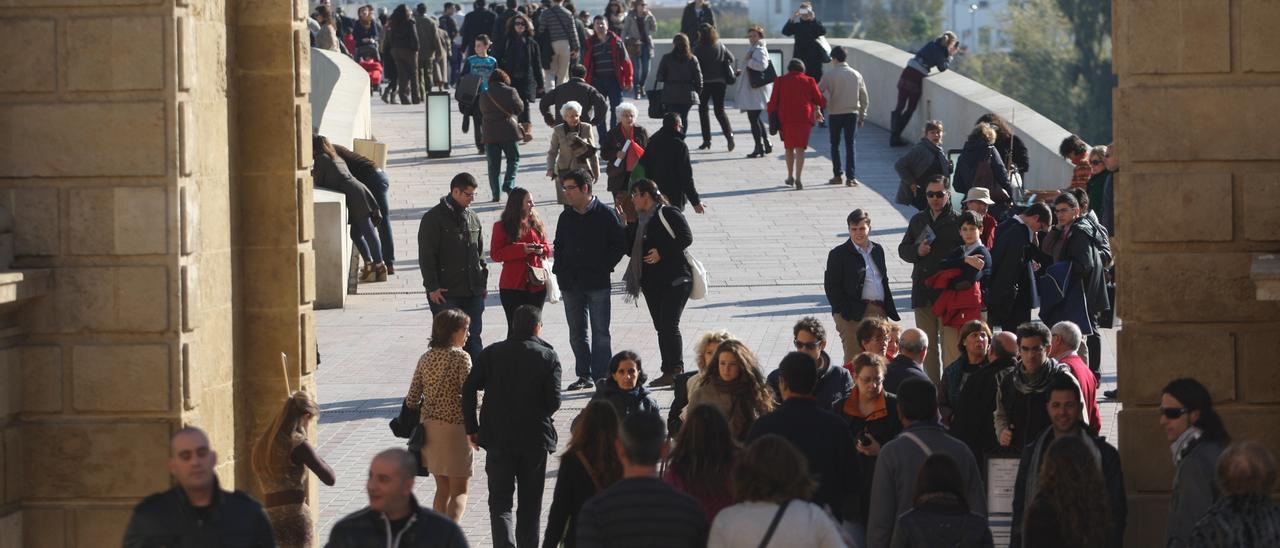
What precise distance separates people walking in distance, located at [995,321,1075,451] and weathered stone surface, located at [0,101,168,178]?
4061 mm

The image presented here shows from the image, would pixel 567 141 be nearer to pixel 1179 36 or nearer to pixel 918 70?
pixel 918 70

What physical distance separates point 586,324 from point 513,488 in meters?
4.53

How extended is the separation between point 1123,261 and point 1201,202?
1.47ft

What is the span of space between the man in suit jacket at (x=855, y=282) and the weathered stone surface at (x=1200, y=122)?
434cm

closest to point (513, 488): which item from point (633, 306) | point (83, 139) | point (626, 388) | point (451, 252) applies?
point (626, 388)

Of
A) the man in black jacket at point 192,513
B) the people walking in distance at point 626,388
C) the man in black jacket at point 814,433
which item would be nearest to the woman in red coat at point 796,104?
the people walking in distance at point 626,388

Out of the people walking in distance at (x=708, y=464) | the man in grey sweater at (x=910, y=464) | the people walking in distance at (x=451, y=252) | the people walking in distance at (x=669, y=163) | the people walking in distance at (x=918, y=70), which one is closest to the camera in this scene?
the people walking in distance at (x=708, y=464)

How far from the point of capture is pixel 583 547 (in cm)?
725

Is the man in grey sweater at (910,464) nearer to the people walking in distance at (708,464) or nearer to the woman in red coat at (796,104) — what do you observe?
the people walking in distance at (708,464)

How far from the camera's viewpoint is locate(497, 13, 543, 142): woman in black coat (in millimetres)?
29375

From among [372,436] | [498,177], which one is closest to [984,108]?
[498,177]

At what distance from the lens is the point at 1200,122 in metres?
9.34

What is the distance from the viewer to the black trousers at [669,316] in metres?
14.8

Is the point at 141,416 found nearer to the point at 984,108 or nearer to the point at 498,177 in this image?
the point at 498,177
